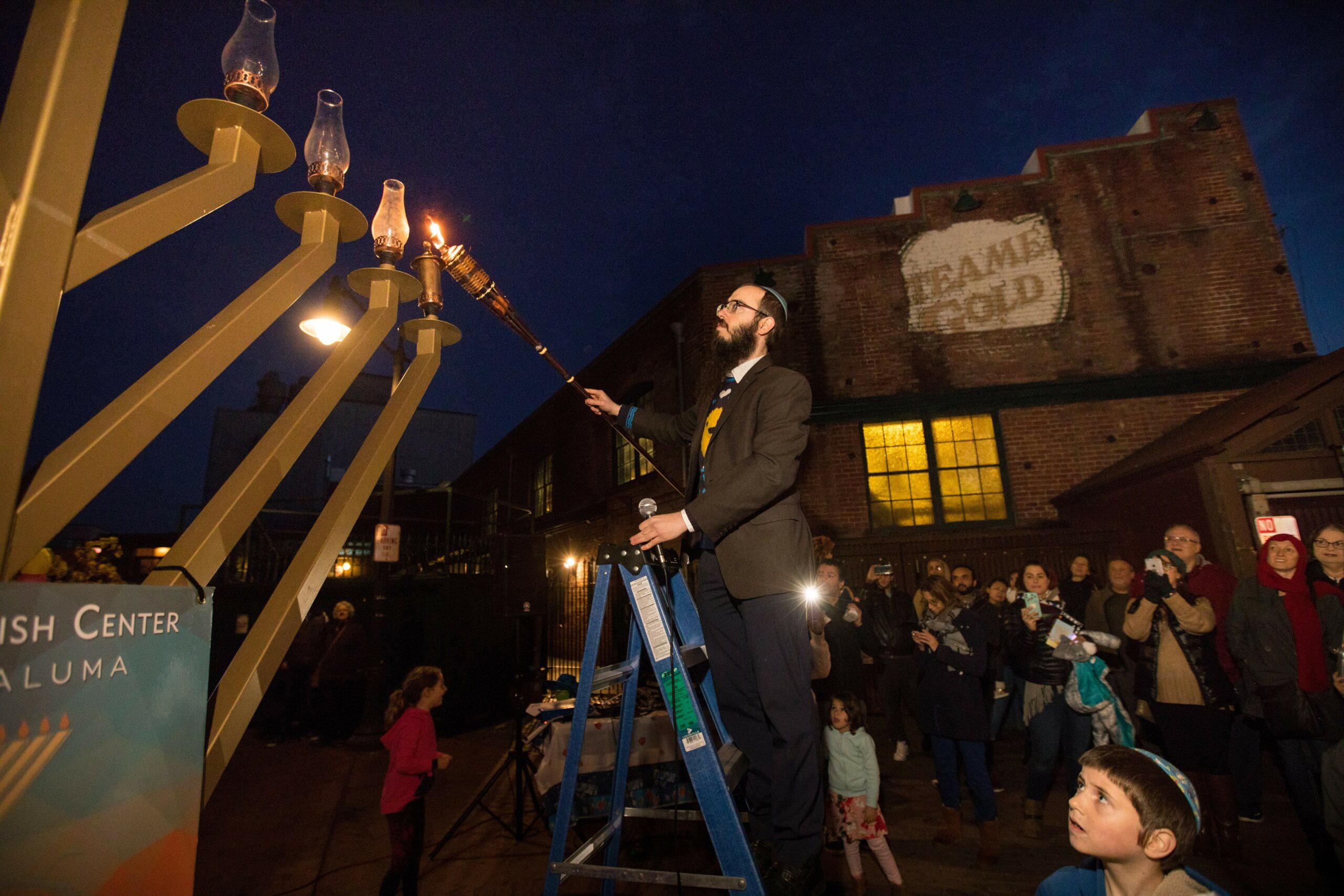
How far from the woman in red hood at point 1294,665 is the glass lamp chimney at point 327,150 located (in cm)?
617

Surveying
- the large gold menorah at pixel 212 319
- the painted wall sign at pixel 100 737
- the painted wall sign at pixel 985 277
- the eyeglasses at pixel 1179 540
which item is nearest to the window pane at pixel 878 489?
the painted wall sign at pixel 985 277

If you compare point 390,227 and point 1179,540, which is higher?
point 390,227

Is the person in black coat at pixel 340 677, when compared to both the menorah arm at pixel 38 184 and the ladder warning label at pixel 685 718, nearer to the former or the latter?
the ladder warning label at pixel 685 718

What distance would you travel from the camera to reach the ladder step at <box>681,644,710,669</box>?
8.75 ft

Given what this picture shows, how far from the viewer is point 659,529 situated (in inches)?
90.0

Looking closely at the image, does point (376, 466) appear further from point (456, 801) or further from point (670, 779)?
point (456, 801)

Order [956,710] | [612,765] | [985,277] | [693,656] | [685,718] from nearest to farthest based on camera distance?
[685,718]
[693,656]
[956,710]
[612,765]
[985,277]

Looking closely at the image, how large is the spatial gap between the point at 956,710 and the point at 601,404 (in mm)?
3533

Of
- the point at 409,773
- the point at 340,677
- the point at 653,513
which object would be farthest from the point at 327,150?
the point at 340,677

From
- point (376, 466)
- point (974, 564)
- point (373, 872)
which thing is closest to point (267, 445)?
point (376, 466)

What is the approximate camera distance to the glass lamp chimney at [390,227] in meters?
2.60

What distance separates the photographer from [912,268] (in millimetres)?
11078

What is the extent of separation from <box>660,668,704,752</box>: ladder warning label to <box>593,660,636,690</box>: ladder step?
0.44m

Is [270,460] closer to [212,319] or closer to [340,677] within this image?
[212,319]
